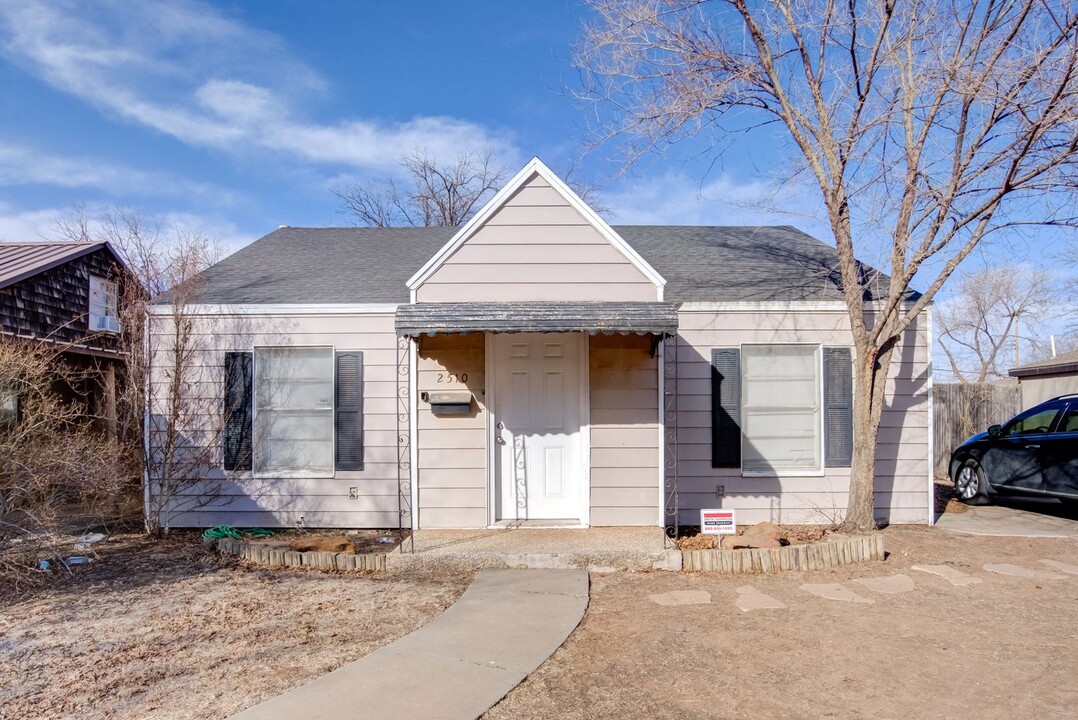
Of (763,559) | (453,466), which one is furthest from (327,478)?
(763,559)

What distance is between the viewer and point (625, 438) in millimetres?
6914

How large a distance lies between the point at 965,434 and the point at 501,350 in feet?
33.9

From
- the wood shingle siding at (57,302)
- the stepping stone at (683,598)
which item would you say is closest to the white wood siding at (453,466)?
the stepping stone at (683,598)

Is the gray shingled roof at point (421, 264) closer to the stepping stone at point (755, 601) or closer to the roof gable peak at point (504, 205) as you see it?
the roof gable peak at point (504, 205)

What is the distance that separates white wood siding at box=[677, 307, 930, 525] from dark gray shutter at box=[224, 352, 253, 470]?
16.4 feet

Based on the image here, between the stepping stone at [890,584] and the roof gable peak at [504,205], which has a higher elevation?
the roof gable peak at [504,205]

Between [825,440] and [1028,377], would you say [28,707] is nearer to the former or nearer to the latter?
[825,440]

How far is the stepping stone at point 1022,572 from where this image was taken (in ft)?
19.4

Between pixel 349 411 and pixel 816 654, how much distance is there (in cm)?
545

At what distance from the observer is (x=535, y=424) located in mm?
7211

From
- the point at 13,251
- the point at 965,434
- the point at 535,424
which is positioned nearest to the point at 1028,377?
the point at 965,434

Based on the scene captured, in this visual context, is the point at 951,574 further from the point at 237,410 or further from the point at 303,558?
the point at 237,410

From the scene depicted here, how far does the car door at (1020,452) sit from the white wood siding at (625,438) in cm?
539

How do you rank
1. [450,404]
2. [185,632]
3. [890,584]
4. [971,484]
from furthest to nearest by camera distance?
1. [971,484]
2. [450,404]
3. [890,584]
4. [185,632]
